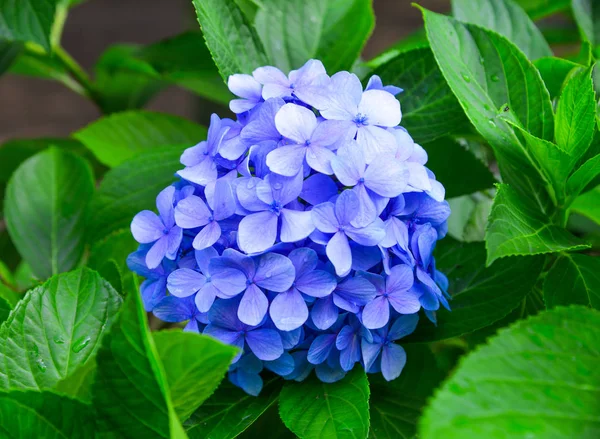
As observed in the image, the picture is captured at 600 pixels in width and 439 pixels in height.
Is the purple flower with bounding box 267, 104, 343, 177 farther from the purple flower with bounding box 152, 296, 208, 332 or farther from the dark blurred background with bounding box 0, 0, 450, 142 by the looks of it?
the dark blurred background with bounding box 0, 0, 450, 142

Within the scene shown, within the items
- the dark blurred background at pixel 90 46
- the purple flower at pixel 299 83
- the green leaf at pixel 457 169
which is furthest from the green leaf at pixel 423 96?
the dark blurred background at pixel 90 46

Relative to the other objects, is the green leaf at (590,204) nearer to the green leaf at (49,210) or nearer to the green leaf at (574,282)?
the green leaf at (574,282)

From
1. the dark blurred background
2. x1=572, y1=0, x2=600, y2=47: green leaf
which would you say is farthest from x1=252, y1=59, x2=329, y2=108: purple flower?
the dark blurred background

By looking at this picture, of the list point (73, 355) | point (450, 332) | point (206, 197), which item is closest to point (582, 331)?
point (450, 332)

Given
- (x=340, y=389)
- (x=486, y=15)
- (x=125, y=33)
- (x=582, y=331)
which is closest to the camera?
Result: (x=582, y=331)

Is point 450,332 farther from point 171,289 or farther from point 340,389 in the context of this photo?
point 171,289

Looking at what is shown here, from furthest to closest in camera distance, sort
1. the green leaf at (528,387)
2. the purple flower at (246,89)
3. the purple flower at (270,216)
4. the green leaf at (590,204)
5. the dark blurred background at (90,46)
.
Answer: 1. the dark blurred background at (90,46)
2. the green leaf at (590,204)
3. the purple flower at (246,89)
4. the purple flower at (270,216)
5. the green leaf at (528,387)
